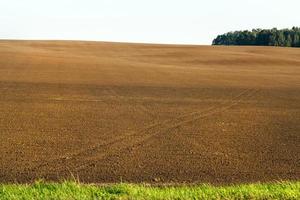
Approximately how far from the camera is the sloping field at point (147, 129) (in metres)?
12.7

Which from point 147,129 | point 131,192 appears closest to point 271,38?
point 147,129

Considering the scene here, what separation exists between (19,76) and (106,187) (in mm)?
24160

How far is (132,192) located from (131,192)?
2 centimetres

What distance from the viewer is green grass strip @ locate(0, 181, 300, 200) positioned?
28.8 ft

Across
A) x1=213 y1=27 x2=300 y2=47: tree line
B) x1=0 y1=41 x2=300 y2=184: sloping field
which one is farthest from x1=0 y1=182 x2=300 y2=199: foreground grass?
x1=213 y1=27 x2=300 y2=47: tree line

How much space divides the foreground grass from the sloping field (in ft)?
7.27

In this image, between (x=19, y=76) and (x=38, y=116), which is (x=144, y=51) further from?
(x=38, y=116)

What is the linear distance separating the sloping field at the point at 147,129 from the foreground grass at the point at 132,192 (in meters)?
2.22

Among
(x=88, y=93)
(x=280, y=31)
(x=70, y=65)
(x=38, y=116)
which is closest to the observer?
(x=38, y=116)

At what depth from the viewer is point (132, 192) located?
9.07 meters

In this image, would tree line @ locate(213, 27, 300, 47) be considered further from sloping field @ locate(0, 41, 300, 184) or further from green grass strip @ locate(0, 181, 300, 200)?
green grass strip @ locate(0, 181, 300, 200)

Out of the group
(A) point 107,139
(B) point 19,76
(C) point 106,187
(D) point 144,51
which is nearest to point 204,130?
(A) point 107,139

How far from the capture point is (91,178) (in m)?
11.8

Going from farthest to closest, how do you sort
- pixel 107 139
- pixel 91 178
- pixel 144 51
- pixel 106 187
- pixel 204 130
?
pixel 144 51 < pixel 204 130 < pixel 107 139 < pixel 91 178 < pixel 106 187
